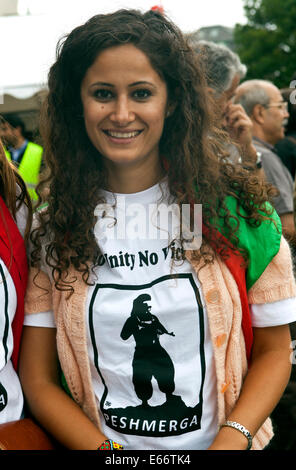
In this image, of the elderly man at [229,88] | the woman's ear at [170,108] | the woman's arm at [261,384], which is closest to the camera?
the woman's arm at [261,384]

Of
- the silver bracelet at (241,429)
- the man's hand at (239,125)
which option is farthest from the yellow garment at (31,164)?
the silver bracelet at (241,429)

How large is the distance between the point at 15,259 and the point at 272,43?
2529 cm

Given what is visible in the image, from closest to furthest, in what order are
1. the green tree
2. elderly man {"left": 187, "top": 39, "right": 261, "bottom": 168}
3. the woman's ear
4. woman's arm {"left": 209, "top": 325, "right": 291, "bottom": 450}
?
woman's arm {"left": 209, "top": 325, "right": 291, "bottom": 450}
the woman's ear
elderly man {"left": 187, "top": 39, "right": 261, "bottom": 168}
the green tree

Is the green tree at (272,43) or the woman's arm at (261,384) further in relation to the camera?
the green tree at (272,43)

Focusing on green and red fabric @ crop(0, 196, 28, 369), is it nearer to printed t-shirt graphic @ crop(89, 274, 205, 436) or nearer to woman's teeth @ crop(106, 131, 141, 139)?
printed t-shirt graphic @ crop(89, 274, 205, 436)

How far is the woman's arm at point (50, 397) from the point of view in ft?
5.15

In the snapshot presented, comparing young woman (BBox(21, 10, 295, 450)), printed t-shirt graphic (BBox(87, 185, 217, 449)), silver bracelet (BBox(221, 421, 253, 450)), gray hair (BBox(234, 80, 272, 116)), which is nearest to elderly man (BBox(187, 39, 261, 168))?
gray hair (BBox(234, 80, 272, 116))

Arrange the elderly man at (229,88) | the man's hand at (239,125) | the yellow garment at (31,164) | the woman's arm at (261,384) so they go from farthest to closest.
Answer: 1. the yellow garment at (31,164)
2. the man's hand at (239,125)
3. the elderly man at (229,88)
4. the woman's arm at (261,384)

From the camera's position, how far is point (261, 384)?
160 centimetres

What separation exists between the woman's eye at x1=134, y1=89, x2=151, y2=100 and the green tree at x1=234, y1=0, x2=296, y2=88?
2343cm

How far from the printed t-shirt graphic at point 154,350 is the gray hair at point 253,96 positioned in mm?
2686

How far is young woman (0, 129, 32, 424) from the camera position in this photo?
1.59 m

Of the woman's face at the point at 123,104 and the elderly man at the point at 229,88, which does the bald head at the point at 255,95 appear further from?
the woman's face at the point at 123,104

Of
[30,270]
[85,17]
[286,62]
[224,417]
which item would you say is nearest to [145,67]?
[85,17]
